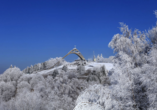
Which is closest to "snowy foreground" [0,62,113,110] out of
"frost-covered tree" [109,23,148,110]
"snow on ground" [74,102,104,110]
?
"snow on ground" [74,102,104,110]

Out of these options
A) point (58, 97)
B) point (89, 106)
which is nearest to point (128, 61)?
point (89, 106)

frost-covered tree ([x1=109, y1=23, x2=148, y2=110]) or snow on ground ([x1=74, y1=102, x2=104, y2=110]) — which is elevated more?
frost-covered tree ([x1=109, y1=23, x2=148, y2=110])

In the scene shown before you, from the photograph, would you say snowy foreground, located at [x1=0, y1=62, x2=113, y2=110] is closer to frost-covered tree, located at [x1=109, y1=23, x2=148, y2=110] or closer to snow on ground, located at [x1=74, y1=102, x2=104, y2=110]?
snow on ground, located at [x1=74, y1=102, x2=104, y2=110]

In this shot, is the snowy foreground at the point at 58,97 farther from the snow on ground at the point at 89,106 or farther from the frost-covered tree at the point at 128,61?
the frost-covered tree at the point at 128,61

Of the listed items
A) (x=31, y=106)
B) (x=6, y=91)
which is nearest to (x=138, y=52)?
(x=31, y=106)

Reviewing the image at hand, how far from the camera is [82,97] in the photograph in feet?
43.2

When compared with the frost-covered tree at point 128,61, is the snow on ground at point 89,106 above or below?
below

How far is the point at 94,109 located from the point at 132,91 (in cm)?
422

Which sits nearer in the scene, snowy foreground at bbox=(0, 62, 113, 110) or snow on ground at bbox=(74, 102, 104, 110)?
snow on ground at bbox=(74, 102, 104, 110)

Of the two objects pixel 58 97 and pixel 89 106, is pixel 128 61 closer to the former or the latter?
pixel 89 106

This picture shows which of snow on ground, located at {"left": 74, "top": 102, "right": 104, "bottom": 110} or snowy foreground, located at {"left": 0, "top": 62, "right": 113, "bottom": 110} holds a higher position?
snowy foreground, located at {"left": 0, "top": 62, "right": 113, "bottom": 110}

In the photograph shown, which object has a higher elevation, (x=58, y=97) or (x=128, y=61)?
(x=128, y=61)

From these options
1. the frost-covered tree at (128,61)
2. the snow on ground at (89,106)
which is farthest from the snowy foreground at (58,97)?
the frost-covered tree at (128,61)

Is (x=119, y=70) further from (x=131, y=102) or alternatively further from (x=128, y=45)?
(x=128, y=45)
